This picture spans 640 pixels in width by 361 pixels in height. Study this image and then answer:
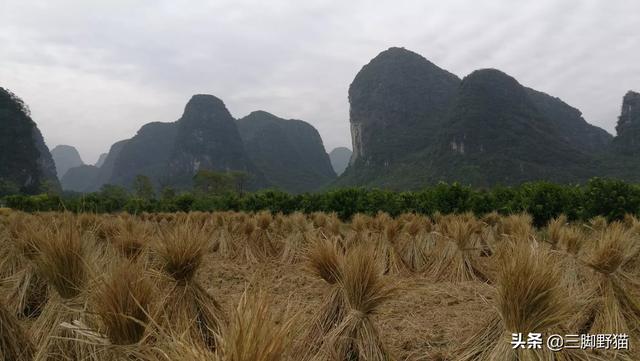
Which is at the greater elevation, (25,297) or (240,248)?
(25,297)

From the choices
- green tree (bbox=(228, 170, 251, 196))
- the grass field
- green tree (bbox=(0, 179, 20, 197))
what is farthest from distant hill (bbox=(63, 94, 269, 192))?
the grass field

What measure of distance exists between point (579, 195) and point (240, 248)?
36.2 ft

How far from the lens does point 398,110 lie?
111m

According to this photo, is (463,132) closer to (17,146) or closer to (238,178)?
(238,178)

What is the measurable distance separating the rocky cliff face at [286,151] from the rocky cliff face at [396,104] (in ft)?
76.1

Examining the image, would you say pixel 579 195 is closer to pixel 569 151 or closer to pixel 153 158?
pixel 569 151

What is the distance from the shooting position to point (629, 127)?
78.8m

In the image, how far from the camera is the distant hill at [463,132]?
6881 centimetres

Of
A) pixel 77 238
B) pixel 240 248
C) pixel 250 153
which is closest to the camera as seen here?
pixel 77 238

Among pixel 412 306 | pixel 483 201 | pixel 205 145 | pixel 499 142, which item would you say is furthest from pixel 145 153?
pixel 412 306

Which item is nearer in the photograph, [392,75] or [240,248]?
[240,248]

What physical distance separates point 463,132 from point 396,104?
3482 centimetres

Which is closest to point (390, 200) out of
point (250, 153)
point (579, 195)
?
point (579, 195)

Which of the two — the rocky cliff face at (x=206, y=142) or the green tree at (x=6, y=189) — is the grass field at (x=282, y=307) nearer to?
the green tree at (x=6, y=189)
